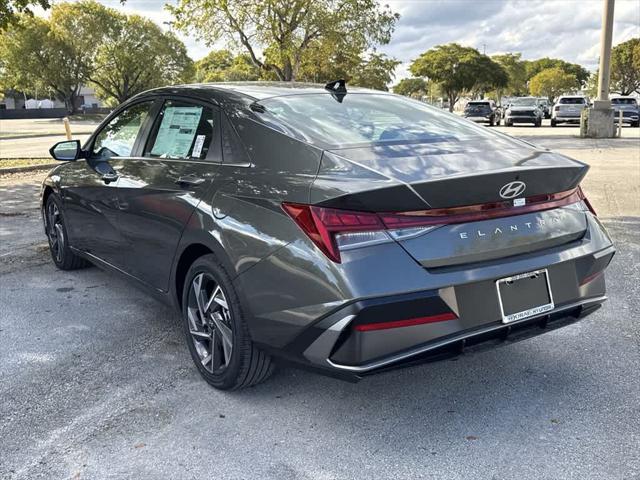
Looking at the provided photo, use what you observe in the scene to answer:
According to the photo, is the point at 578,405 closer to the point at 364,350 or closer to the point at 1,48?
the point at 364,350

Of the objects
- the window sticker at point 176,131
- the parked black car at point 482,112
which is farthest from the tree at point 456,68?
the window sticker at point 176,131

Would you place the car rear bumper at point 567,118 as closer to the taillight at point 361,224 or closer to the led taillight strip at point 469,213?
A: the led taillight strip at point 469,213

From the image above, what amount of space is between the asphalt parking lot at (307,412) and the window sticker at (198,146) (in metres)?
1.25

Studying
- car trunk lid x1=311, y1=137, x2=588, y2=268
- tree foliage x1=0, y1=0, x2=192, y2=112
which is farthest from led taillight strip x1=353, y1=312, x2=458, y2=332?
tree foliage x1=0, y1=0, x2=192, y2=112

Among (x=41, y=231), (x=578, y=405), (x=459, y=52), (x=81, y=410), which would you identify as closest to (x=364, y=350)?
(x=578, y=405)

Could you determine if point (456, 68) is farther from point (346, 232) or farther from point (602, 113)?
point (346, 232)

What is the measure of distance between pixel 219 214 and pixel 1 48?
5638 cm

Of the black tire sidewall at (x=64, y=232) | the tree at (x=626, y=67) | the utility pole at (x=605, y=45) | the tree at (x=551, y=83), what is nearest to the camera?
the black tire sidewall at (x=64, y=232)

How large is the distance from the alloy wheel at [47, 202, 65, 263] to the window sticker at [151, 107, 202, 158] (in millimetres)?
1954

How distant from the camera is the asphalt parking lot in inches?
105

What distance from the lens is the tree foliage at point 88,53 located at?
164ft

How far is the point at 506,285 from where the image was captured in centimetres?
279

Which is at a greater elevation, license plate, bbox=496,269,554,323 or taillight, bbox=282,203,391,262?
taillight, bbox=282,203,391,262

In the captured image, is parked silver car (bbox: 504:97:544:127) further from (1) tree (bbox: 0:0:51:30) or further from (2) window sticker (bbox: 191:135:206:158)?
(2) window sticker (bbox: 191:135:206:158)
